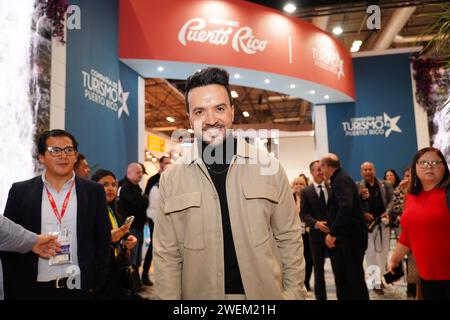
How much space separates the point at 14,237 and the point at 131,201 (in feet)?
8.71

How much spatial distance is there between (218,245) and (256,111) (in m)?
17.0

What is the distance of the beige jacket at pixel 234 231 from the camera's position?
57.1 inches

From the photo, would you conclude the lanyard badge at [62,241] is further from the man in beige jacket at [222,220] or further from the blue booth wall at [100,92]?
the blue booth wall at [100,92]

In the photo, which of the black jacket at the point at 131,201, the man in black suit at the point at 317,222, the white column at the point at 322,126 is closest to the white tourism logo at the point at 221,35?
the black jacket at the point at 131,201

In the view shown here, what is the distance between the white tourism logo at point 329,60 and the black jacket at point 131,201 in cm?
441

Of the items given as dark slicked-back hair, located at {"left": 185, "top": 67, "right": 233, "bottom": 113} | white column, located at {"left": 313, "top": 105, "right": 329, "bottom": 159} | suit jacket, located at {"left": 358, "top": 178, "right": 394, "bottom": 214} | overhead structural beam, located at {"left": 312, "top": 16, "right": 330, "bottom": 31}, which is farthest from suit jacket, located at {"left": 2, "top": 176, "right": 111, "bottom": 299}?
overhead structural beam, located at {"left": 312, "top": 16, "right": 330, "bottom": 31}

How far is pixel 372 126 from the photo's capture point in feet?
29.5

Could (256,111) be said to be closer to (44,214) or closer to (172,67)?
(172,67)

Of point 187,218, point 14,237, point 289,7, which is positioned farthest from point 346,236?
point 289,7

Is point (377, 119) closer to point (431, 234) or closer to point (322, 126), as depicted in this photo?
point (322, 126)

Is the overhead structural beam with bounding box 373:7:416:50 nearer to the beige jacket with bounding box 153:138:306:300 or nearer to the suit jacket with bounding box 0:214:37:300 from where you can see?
the beige jacket with bounding box 153:138:306:300

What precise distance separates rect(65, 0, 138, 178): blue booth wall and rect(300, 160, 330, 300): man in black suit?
9.06 feet

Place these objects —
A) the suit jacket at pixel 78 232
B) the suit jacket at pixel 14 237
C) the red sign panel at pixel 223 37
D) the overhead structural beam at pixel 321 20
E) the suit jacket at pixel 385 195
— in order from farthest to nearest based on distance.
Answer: the overhead structural beam at pixel 321 20 → the red sign panel at pixel 223 37 → the suit jacket at pixel 385 195 → the suit jacket at pixel 78 232 → the suit jacket at pixel 14 237
